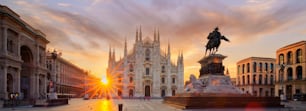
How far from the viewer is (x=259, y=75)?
77812mm

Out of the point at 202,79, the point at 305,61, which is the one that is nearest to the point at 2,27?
the point at 202,79

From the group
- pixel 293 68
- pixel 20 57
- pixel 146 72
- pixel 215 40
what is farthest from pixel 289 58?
pixel 20 57

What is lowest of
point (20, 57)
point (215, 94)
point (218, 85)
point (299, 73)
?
point (215, 94)

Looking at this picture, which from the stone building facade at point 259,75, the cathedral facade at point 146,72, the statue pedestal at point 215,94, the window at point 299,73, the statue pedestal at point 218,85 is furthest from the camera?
the cathedral facade at point 146,72

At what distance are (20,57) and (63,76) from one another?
50426mm

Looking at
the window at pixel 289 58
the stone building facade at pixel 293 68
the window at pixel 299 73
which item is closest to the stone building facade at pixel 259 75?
the stone building facade at pixel 293 68

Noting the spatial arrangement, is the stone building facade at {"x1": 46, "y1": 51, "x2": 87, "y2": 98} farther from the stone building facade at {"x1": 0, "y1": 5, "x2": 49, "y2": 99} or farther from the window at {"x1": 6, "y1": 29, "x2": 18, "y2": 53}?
the window at {"x1": 6, "y1": 29, "x2": 18, "y2": 53}

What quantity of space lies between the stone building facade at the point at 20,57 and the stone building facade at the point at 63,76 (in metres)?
11.1

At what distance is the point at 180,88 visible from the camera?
93312 mm

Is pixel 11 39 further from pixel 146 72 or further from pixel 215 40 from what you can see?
pixel 146 72

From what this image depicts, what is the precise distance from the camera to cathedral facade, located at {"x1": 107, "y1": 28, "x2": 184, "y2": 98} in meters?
90.8

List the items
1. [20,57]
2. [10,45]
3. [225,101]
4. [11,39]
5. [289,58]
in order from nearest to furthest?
1. [225,101]
2. [10,45]
3. [11,39]
4. [20,57]
5. [289,58]

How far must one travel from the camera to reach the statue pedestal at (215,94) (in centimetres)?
2652

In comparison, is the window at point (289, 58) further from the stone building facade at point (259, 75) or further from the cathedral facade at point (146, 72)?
the cathedral facade at point (146, 72)
